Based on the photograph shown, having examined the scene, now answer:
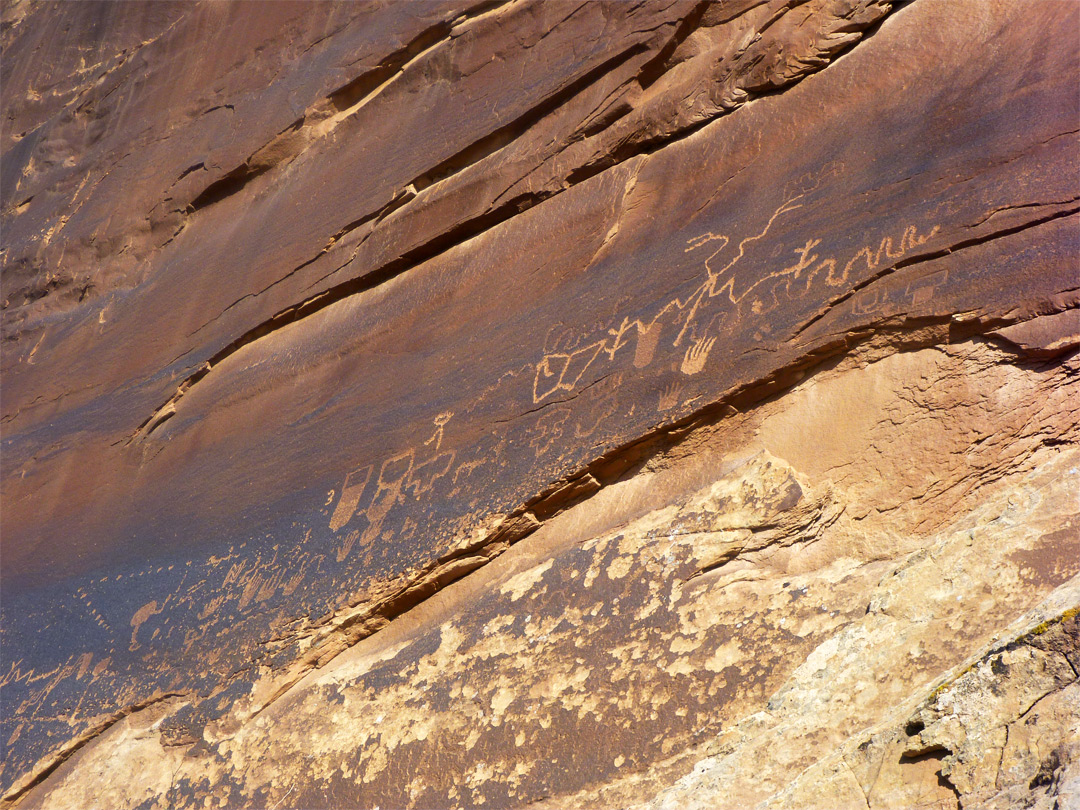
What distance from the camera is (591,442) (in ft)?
10.7

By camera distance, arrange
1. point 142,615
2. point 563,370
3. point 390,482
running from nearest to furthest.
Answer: point 563,370, point 390,482, point 142,615

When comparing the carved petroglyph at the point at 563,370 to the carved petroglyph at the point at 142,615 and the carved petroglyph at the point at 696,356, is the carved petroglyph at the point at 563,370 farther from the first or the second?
the carved petroglyph at the point at 142,615

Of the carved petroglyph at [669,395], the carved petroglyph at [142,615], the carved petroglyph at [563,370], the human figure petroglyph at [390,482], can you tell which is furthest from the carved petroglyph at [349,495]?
the carved petroglyph at [669,395]

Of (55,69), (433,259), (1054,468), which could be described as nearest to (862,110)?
(1054,468)

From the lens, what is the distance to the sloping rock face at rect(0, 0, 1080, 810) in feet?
8.01

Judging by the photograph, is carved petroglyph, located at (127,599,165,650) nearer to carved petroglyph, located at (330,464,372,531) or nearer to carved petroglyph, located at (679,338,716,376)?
carved petroglyph, located at (330,464,372,531)

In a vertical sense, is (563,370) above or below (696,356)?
above

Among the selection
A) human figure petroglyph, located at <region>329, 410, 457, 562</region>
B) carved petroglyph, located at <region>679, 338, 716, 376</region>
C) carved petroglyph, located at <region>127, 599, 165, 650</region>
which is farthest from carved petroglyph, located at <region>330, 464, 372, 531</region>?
carved petroglyph, located at <region>679, 338, 716, 376</region>

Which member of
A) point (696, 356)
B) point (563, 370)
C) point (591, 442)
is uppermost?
point (563, 370)

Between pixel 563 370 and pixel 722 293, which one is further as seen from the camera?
pixel 563 370

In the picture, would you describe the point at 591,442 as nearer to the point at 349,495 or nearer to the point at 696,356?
the point at 696,356

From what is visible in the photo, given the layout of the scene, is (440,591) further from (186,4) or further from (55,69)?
(55,69)

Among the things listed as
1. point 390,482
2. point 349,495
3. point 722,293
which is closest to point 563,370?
point 722,293

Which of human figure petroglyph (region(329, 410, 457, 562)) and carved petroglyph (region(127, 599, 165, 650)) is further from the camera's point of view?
carved petroglyph (region(127, 599, 165, 650))
